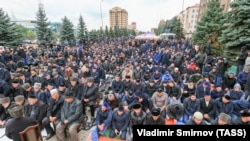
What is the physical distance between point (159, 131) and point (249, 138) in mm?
1209

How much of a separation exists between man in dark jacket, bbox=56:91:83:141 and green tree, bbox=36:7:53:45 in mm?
24266

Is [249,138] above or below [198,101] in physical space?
above

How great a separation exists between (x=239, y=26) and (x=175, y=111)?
8164 mm

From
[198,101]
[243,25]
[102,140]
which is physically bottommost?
[102,140]

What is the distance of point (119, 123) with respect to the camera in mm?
5586

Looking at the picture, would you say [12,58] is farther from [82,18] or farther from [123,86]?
[82,18]

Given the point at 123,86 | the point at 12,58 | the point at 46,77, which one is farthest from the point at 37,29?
the point at 123,86

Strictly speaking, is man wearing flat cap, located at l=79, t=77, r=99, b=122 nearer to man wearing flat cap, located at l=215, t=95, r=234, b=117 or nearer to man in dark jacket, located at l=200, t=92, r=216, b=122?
man in dark jacket, located at l=200, t=92, r=216, b=122

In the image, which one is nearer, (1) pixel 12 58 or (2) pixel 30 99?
(2) pixel 30 99

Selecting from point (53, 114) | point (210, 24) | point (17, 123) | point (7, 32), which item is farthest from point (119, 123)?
point (7, 32)

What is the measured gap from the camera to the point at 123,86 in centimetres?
845

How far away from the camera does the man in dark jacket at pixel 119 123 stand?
5520 mm

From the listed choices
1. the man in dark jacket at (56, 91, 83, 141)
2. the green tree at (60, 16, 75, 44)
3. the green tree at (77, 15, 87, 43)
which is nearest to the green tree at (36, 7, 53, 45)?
the green tree at (60, 16, 75, 44)

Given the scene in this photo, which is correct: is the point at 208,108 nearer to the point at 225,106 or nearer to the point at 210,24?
the point at 225,106
